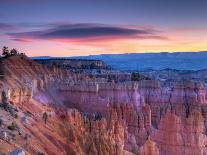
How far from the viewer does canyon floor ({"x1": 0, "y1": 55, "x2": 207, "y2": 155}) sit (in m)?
35.1

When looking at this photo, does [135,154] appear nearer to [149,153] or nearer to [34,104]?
[149,153]

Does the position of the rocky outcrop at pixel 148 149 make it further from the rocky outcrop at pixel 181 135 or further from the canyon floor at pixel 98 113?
the rocky outcrop at pixel 181 135

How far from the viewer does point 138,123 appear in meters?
60.2

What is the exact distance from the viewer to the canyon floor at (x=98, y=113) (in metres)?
35.1

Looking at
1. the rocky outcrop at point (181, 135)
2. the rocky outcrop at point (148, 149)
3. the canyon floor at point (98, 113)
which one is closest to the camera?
the canyon floor at point (98, 113)

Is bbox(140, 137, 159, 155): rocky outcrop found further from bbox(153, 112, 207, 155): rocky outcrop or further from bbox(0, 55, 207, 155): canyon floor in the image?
bbox(153, 112, 207, 155): rocky outcrop

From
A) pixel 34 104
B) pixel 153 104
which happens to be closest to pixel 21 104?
pixel 34 104

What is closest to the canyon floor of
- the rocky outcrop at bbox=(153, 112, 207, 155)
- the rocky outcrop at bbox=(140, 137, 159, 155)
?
the rocky outcrop at bbox=(153, 112, 207, 155)

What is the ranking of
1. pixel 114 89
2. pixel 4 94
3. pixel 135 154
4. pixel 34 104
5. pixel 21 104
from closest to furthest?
1. pixel 4 94
2. pixel 21 104
3. pixel 34 104
4. pixel 135 154
5. pixel 114 89

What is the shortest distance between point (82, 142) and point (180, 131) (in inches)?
921

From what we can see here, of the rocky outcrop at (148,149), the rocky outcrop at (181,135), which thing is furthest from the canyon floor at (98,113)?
the rocky outcrop at (148,149)

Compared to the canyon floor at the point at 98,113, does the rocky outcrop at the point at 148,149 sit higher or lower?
lower

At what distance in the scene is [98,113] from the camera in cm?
5775

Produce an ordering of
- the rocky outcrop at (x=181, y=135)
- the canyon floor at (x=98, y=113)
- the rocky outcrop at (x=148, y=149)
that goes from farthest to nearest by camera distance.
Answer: the rocky outcrop at (x=181, y=135) → the rocky outcrop at (x=148, y=149) → the canyon floor at (x=98, y=113)
